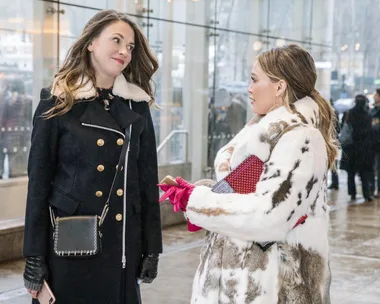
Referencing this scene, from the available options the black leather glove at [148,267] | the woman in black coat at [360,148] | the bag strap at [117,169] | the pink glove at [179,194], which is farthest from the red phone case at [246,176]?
the woman in black coat at [360,148]

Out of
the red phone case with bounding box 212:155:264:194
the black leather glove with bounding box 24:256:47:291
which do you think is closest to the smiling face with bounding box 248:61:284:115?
the red phone case with bounding box 212:155:264:194

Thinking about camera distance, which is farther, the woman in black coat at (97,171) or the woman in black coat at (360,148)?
the woman in black coat at (360,148)

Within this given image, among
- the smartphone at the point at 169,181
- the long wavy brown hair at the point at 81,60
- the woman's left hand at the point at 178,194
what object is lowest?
the woman's left hand at the point at 178,194

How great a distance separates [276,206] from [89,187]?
0.89 m

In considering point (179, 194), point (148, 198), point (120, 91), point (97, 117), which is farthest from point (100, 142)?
point (179, 194)

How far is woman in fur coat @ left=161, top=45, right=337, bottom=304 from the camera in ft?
8.86

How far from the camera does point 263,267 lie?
2789mm

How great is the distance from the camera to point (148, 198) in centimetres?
340

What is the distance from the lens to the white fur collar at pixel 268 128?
276 cm

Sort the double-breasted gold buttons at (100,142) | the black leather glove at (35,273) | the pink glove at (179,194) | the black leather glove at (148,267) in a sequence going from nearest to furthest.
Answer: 1. the pink glove at (179,194)
2. the black leather glove at (35,273)
3. the double-breasted gold buttons at (100,142)
4. the black leather glove at (148,267)

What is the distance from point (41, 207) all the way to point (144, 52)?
877 mm

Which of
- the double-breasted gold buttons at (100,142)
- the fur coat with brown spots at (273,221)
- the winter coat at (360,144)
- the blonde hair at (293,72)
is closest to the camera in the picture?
the fur coat with brown spots at (273,221)

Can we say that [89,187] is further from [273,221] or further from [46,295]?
[273,221]

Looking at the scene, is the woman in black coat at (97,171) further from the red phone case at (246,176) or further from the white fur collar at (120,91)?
the red phone case at (246,176)
